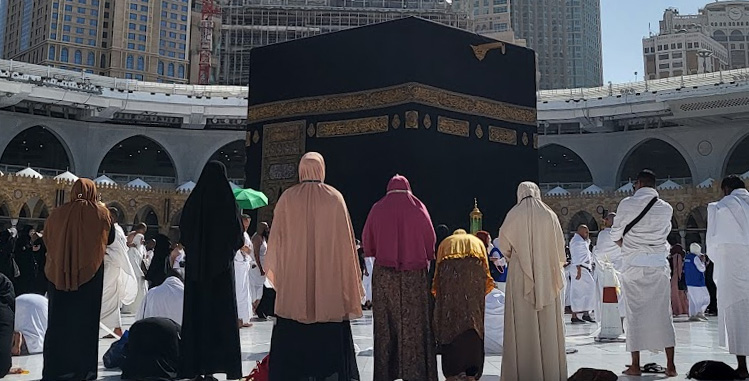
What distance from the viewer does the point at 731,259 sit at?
3658 mm

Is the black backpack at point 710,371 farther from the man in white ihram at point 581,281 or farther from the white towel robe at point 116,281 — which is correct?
the white towel robe at point 116,281

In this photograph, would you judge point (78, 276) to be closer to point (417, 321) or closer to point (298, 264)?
point (298, 264)

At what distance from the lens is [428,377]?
→ 10.4 ft

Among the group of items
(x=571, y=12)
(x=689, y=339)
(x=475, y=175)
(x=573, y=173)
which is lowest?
(x=689, y=339)

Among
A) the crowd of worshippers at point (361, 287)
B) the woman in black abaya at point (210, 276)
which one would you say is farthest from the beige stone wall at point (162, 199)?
the woman in black abaya at point (210, 276)

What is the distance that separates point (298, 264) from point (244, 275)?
3.23m

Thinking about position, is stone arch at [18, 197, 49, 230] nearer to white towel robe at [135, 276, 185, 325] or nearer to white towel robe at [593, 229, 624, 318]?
white towel robe at [135, 276, 185, 325]

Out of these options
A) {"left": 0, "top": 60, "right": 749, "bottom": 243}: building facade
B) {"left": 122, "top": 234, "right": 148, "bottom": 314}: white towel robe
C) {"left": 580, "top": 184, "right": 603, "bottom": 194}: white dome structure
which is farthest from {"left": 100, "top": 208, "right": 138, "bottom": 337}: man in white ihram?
{"left": 580, "top": 184, "right": 603, "bottom": 194}: white dome structure

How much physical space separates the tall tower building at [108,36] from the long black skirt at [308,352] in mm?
55746

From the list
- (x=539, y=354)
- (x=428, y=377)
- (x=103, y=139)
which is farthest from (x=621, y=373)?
(x=103, y=139)

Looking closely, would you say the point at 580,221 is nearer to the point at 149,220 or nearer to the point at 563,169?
the point at 563,169

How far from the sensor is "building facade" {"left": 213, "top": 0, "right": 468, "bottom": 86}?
38312 millimetres

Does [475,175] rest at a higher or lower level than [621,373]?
higher

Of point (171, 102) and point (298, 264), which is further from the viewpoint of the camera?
→ point (171, 102)
